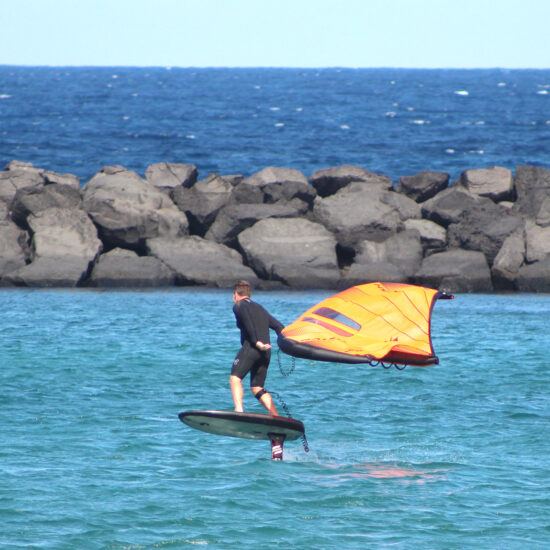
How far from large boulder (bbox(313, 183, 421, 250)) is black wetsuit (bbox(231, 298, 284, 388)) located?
650 inches

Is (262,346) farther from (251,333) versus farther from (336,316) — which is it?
(336,316)

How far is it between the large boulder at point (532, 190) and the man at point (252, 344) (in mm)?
19144

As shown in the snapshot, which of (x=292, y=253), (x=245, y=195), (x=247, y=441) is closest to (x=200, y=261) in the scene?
(x=292, y=253)

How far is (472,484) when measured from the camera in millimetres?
11289

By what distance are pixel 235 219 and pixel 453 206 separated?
23.1ft

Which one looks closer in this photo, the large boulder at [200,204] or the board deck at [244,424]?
the board deck at [244,424]

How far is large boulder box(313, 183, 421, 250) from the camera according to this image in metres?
28.5

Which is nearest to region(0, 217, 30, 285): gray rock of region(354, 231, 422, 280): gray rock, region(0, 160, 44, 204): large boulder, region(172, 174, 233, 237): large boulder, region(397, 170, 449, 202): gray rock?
region(0, 160, 44, 204): large boulder

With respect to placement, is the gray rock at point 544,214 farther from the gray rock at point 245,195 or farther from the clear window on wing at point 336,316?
the clear window on wing at point 336,316

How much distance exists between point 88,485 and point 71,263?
16.3 m

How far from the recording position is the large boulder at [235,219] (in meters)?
28.7

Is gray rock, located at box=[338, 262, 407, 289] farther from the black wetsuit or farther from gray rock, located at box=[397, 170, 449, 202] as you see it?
the black wetsuit

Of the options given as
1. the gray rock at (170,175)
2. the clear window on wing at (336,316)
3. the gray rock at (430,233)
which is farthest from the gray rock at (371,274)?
→ the clear window on wing at (336,316)

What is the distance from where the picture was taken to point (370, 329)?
41.7 ft
